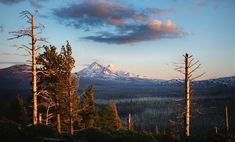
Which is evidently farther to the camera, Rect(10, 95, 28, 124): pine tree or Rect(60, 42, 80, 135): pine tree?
Rect(10, 95, 28, 124): pine tree

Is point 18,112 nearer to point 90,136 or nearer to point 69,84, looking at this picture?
point 69,84

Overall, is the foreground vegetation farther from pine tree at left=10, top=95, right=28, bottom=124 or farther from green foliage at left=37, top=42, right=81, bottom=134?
pine tree at left=10, top=95, right=28, bottom=124

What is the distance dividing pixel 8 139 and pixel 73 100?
17.3 meters

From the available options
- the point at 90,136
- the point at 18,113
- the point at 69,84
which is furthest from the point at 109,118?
the point at 90,136

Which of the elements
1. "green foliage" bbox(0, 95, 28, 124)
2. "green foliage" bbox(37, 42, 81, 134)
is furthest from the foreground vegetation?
"green foliage" bbox(0, 95, 28, 124)

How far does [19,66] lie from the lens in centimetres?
2192

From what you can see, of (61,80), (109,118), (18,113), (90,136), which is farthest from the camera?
(109,118)

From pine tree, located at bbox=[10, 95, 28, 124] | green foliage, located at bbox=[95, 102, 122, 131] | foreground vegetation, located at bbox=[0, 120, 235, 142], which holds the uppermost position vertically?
foreground vegetation, located at bbox=[0, 120, 235, 142]

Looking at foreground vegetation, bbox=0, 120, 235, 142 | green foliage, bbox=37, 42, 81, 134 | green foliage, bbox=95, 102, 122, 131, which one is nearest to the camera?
foreground vegetation, bbox=0, 120, 235, 142

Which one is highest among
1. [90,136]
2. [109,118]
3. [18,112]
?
[90,136]

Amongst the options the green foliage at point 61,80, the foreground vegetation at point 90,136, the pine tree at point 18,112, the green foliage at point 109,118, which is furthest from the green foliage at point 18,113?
the foreground vegetation at point 90,136

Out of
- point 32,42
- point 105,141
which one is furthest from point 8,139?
point 32,42

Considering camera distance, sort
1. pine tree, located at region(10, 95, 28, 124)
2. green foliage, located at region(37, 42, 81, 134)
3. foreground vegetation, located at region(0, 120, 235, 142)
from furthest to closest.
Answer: pine tree, located at region(10, 95, 28, 124) < green foliage, located at region(37, 42, 81, 134) < foreground vegetation, located at region(0, 120, 235, 142)

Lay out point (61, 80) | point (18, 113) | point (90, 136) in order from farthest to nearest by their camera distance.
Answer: point (18, 113)
point (61, 80)
point (90, 136)
